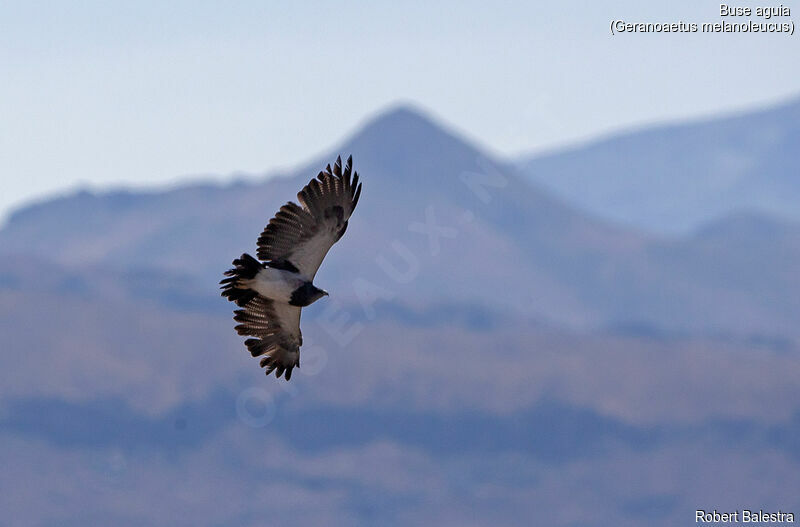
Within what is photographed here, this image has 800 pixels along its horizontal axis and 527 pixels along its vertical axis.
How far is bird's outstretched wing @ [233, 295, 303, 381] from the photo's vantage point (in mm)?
28641

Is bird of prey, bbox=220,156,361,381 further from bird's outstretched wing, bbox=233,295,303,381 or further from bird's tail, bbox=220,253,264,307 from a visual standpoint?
bird's outstretched wing, bbox=233,295,303,381

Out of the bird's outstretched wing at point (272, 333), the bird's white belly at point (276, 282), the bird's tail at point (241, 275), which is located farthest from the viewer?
the bird's outstretched wing at point (272, 333)

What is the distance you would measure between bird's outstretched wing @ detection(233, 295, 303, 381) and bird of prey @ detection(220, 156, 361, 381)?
202mm

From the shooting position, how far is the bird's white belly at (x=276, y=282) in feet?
89.3

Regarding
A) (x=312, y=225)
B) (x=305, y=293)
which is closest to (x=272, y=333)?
(x=305, y=293)

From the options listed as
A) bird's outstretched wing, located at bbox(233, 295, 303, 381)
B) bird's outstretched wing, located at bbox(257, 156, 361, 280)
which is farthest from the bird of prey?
bird's outstretched wing, located at bbox(233, 295, 303, 381)

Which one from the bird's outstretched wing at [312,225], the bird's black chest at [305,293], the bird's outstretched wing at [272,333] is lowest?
the bird's black chest at [305,293]

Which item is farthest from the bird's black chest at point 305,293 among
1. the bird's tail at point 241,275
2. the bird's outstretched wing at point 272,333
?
the bird's outstretched wing at point 272,333

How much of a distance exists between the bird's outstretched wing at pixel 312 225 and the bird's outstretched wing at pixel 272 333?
1.13m

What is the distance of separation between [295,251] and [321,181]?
1253 millimetres

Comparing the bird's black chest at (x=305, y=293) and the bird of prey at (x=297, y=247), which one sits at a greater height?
the bird of prey at (x=297, y=247)

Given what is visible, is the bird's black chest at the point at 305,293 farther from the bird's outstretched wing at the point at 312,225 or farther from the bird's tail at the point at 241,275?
the bird's tail at the point at 241,275

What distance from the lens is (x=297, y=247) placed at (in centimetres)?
2769

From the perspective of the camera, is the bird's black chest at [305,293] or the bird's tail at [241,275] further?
the bird's black chest at [305,293]
